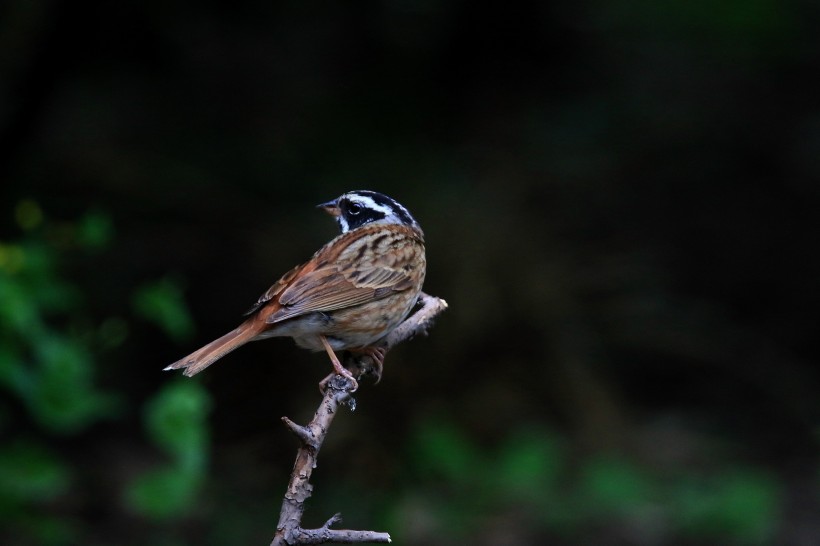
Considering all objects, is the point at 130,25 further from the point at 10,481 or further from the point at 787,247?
the point at 787,247

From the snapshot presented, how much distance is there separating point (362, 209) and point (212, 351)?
124 cm

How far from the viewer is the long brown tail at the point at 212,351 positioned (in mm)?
3580

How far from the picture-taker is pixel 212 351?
3.71 meters

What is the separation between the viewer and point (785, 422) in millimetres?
7816

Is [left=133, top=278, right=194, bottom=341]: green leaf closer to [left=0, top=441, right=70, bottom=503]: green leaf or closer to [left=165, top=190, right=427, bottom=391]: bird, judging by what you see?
[left=165, top=190, right=427, bottom=391]: bird

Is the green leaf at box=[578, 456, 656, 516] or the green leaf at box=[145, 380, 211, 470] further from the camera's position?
the green leaf at box=[578, 456, 656, 516]

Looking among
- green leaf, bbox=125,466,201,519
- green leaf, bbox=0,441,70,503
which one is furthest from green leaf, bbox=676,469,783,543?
green leaf, bbox=0,441,70,503

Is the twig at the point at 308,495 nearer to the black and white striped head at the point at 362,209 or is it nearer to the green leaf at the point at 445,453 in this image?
the black and white striped head at the point at 362,209

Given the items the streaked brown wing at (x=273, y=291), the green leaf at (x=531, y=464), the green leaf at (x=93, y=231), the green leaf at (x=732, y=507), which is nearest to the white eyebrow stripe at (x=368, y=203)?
the streaked brown wing at (x=273, y=291)

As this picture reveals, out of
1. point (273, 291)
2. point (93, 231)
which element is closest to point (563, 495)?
point (273, 291)

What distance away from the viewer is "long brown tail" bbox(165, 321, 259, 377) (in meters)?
3.58

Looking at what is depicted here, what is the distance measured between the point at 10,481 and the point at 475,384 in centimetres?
329

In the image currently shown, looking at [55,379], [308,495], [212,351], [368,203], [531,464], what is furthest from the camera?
[531,464]

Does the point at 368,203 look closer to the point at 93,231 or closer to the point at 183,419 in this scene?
the point at 93,231
